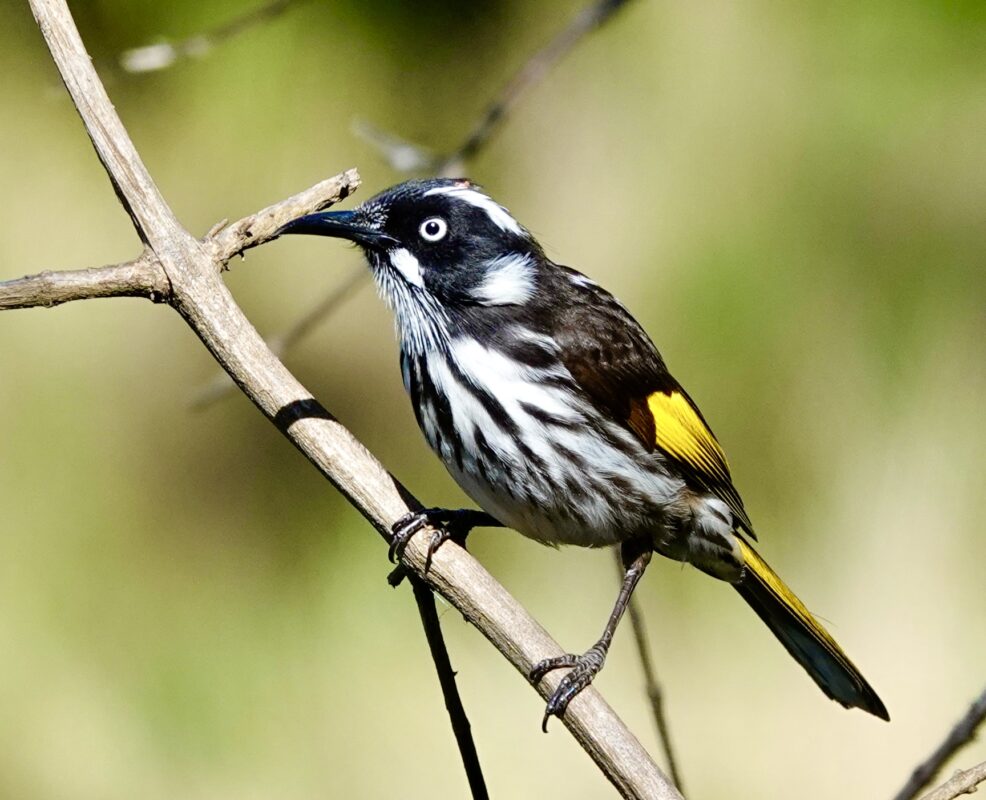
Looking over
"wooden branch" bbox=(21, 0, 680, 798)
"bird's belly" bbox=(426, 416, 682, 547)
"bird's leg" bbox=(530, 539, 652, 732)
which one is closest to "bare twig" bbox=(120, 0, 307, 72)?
"wooden branch" bbox=(21, 0, 680, 798)

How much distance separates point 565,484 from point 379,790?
1801mm

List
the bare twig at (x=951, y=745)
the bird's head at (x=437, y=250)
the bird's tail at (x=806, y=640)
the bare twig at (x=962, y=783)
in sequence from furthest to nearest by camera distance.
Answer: the bird's tail at (x=806, y=640) → the bird's head at (x=437, y=250) → the bare twig at (x=951, y=745) → the bare twig at (x=962, y=783)

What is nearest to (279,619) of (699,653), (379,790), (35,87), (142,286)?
(379,790)

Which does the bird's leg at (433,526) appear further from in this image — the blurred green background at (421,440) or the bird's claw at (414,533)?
the blurred green background at (421,440)

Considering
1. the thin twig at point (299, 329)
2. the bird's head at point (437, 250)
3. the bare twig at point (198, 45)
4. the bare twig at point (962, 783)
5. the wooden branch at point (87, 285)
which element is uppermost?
the bare twig at point (198, 45)

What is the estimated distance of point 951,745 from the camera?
256 centimetres

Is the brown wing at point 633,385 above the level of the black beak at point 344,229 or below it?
below

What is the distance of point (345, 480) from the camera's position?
9.16 feet

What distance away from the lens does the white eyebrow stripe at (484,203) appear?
3.51m

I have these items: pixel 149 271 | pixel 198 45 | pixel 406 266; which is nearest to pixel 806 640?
pixel 406 266

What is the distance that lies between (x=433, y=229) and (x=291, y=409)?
2.98ft

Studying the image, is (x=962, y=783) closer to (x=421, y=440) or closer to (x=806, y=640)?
(x=806, y=640)

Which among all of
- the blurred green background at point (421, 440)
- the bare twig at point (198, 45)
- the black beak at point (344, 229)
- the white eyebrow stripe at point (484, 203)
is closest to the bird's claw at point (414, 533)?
the black beak at point (344, 229)

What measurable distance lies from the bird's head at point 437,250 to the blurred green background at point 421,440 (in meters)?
1.43
